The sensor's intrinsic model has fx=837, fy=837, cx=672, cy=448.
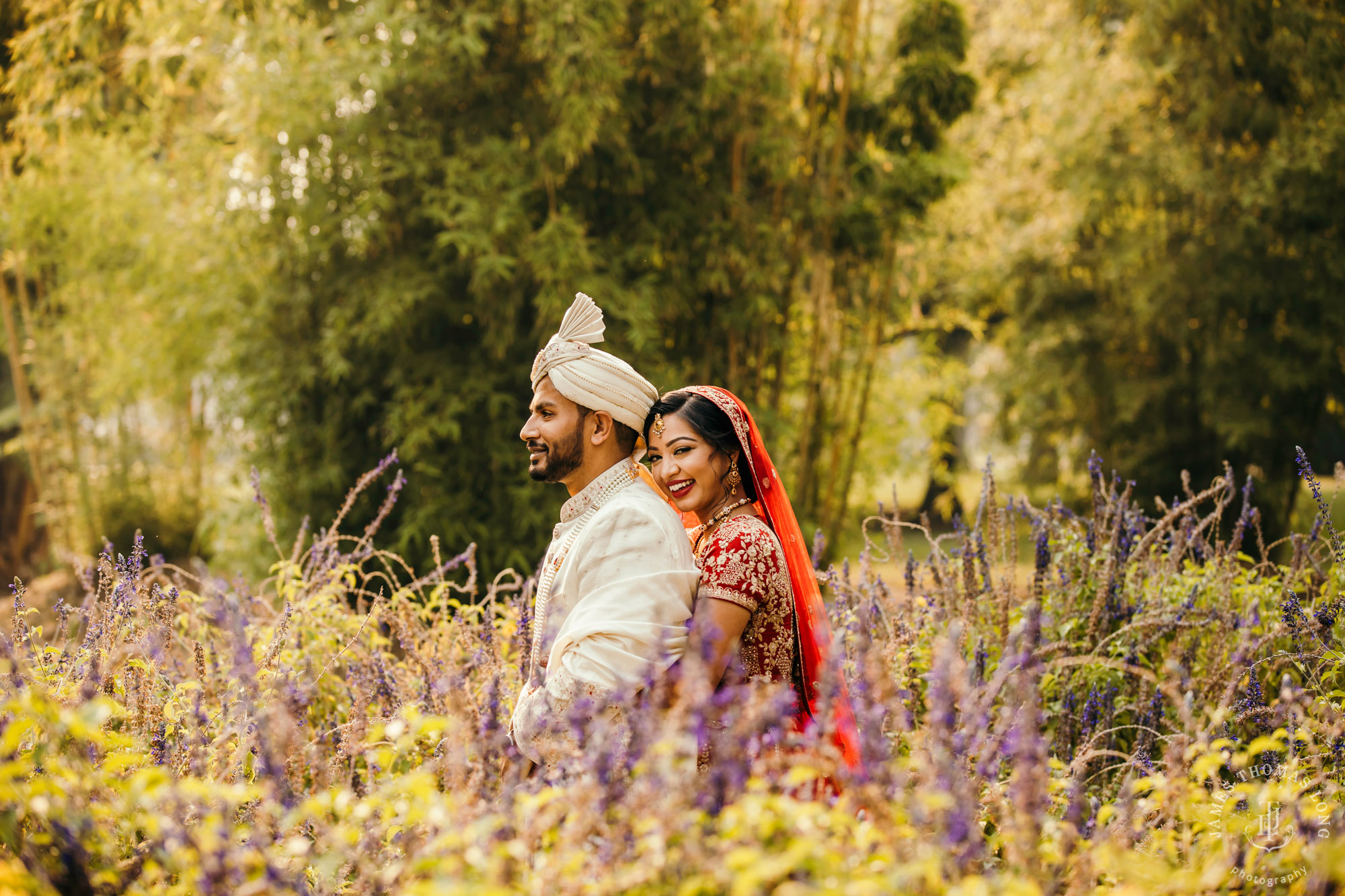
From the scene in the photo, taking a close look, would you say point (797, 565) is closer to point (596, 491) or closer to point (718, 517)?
point (718, 517)

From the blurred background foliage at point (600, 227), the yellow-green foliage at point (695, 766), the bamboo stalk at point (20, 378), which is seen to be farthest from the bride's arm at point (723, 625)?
the bamboo stalk at point (20, 378)

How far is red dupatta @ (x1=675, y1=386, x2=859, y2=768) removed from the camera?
74.5 inches

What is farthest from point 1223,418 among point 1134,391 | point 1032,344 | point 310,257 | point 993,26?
point 310,257

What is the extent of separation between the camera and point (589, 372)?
6.62ft

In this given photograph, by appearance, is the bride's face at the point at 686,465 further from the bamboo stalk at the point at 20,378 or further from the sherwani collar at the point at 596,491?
the bamboo stalk at the point at 20,378

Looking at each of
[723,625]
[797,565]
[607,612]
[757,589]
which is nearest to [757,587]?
[757,589]

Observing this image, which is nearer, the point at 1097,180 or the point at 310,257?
the point at 310,257

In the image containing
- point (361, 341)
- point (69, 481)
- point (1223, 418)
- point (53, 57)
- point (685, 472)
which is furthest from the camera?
point (69, 481)

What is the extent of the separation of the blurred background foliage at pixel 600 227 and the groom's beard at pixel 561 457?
9.42 feet

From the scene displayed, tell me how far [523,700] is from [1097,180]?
284 inches

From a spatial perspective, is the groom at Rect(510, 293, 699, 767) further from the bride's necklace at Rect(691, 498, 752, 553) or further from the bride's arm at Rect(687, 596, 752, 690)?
the bride's necklace at Rect(691, 498, 752, 553)

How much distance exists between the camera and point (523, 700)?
5.82ft

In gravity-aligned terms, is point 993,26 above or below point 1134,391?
above

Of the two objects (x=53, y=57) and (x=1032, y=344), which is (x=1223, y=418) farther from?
(x=53, y=57)
